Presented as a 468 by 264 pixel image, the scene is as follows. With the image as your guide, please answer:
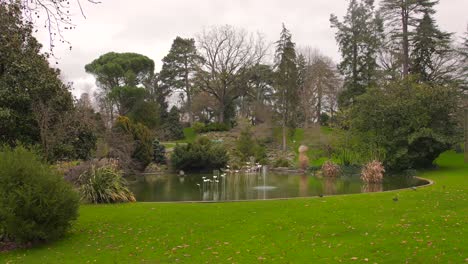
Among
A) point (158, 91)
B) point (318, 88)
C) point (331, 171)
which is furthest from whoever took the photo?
point (158, 91)

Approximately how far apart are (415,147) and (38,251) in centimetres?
2108

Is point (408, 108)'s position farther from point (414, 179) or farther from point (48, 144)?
point (48, 144)

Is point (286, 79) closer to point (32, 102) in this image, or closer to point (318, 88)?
point (318, 88)

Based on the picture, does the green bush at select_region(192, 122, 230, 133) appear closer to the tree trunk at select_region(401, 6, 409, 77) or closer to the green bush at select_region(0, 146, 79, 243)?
the tree trunk at select_region(401, 6, 409, 77)

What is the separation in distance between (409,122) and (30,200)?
21.1 metres

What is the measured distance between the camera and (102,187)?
14.4 m

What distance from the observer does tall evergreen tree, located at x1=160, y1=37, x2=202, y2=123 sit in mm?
53009

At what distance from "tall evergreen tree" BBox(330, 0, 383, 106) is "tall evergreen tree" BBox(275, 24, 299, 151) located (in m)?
4.85

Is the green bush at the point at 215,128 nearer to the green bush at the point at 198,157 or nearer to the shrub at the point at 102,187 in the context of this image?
the green bush at the point at 198,157

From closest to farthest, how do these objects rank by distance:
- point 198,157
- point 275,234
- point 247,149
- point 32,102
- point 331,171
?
point 275,234 → point 32,102 → point 331,171 → point 198,157 → point 247,149

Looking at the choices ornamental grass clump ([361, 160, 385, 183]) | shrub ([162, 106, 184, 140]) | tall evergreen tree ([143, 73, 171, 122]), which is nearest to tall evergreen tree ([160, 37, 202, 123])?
tall evergreen tree ([143, 73, 171, 122])

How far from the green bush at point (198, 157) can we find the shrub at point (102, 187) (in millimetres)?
16393

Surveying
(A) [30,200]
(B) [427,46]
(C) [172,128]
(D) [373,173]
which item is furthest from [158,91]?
(A) [30,200]

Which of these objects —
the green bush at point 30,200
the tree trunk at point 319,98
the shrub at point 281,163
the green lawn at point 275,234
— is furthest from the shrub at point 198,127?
the green bush at point 30,200
